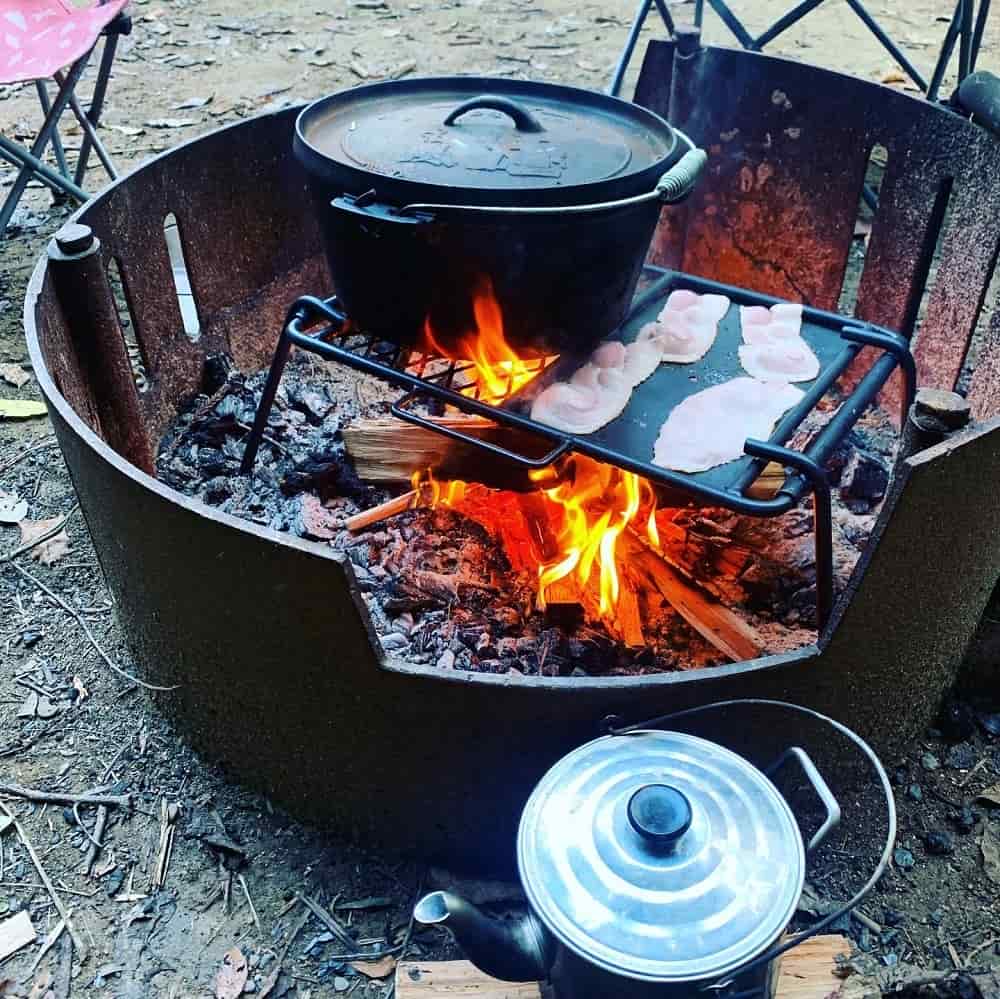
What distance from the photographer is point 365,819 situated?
218 centimetres

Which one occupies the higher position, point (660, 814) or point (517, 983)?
point (660, 814)

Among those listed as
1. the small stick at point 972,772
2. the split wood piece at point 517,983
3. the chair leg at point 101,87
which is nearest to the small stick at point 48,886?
the split wood piece at point 517,983

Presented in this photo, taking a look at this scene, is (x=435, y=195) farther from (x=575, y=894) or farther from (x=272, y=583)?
(x=575, y=894)

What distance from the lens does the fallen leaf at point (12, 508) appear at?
320 centimetres

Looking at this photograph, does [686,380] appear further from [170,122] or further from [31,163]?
[170,122]

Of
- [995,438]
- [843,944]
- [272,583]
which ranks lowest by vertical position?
[843,944]

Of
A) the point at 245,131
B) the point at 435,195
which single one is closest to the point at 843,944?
the point at 435,195

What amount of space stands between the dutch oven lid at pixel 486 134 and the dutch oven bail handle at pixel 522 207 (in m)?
0.05

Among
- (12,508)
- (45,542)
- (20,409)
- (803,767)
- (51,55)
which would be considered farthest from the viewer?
(51,55)

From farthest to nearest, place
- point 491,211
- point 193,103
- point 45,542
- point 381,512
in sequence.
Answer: point 193,103 < point 45,542 < point 381,512 < point 491,211

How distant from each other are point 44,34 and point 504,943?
4302mm

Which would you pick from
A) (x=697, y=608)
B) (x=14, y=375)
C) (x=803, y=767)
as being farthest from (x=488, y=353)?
(x=14, y=375)

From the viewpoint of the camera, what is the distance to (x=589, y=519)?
105 inches

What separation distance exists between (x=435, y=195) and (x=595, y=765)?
1175 mm
